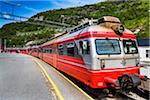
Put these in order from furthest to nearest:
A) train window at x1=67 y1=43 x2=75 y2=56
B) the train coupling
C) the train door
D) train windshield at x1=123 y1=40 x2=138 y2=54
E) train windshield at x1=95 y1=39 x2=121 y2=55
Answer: train window at x1=67 y1=43 x2=75 y2=56, train windshield at x1=123 y1=40 x2=138 y2=54, the train door, train windshield at x1=95 y1=39 x2=121 y2=55, the train coupling

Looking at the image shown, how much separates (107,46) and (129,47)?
1.18 meters

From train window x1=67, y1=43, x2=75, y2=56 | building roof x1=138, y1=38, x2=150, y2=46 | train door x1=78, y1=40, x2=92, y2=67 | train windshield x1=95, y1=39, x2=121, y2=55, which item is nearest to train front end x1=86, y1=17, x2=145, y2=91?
train windshield x1=95, y1=39, x2=121, y2=55

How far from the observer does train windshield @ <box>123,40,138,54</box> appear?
10766 millimetres

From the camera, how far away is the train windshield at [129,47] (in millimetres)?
10766

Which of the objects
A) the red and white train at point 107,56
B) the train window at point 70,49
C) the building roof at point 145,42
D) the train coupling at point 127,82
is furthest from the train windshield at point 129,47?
the building roof at point 145,42

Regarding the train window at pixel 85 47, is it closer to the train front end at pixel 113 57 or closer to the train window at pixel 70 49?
the train front end at pixel 113 57

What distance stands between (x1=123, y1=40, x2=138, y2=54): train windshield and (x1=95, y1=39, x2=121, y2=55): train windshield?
0.41m

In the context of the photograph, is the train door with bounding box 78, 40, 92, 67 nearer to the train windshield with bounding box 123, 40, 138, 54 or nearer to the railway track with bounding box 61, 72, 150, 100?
the railway track with bounding box 61, 72, 150, 100

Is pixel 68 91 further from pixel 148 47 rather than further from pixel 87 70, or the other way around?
pixel 148 47

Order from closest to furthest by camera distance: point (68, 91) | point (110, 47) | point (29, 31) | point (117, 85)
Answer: point (117, 85) < point (110, 47) < point (68, 91) < point (29, 31)

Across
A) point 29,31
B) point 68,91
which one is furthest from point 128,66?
point 29,31

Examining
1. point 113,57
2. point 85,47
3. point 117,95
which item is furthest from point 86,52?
point 117,95

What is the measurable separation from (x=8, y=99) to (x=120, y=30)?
17.1 ft

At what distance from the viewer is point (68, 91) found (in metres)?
11.2
